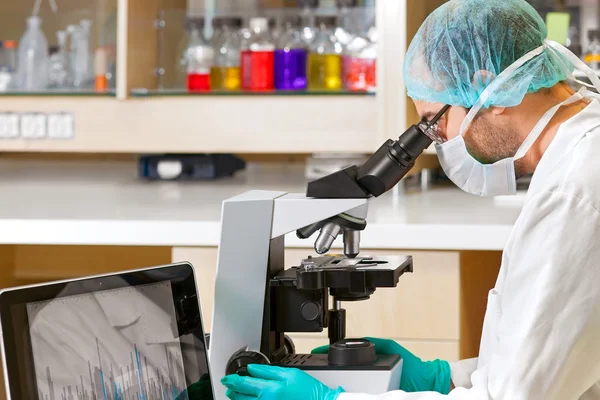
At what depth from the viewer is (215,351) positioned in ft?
3.84

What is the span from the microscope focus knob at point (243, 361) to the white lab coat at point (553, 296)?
17 centimetres

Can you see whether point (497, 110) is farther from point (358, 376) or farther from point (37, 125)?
point (37, 125)

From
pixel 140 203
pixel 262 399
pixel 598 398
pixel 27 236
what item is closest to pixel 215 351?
pixel 262 399

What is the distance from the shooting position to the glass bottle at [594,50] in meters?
2.47

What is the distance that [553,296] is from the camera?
3.25 feet

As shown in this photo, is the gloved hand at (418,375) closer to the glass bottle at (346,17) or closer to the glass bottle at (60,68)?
the glass bottle at (346,17)

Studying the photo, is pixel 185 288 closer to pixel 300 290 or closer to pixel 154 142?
pixel 300 290

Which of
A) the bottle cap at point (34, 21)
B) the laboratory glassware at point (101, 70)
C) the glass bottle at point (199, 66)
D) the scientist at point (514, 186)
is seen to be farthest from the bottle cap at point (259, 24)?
the scientist at point (514, 186)

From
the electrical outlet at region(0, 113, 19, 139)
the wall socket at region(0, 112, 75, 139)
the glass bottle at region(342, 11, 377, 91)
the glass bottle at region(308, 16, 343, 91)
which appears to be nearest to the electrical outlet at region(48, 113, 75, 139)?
the wall socket at region(0, 112, 75, 139)

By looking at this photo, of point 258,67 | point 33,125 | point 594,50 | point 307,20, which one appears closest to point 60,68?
point 33,125

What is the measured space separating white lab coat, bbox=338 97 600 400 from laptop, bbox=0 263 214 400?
249 mm

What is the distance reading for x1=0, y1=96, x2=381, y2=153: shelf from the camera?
7.75 ft

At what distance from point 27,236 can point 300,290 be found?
1.04 m

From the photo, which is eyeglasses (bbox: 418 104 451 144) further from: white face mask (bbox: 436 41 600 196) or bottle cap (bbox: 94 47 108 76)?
bottle cap (bbox: 94 47 108 76)
